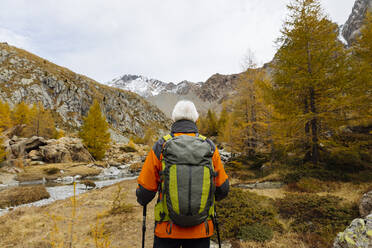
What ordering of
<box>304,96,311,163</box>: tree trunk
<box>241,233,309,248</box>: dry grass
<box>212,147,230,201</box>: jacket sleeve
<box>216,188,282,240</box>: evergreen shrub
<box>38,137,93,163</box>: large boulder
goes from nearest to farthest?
<box>212,147,230,201</box>: jacket sleeve → <box>241,233,309,248</box>: dry grass → <box>216,188,282,240</box>: evergreen shrub → <box>304,96,311,163</box>: tree trunk → <box>38,137,93,163</box>: large boulder

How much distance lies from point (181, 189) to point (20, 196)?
16.2m

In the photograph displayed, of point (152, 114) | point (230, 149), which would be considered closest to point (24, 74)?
point (152, 114)

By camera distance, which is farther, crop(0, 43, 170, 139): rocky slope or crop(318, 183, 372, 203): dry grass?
crop(0, 43, 170, 139): rocky slope

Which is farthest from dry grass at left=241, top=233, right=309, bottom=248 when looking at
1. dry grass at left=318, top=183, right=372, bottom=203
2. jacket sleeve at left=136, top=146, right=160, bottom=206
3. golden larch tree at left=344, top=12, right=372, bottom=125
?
golden larch tree at left=344, top=12, right=372, bottom=125

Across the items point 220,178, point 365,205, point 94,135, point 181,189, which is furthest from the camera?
point 94,135

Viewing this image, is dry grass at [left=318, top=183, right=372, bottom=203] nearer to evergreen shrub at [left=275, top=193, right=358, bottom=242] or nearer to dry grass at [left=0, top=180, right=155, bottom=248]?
evergreen shrub at [left=275, top=193, right=358, bottom=242]

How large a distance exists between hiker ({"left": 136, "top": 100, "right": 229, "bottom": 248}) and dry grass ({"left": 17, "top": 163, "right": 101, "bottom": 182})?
988 inches

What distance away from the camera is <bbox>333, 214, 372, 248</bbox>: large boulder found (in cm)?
236

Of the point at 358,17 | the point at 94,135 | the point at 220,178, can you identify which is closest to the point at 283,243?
the point at 220,178

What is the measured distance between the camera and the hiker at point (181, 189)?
6.23ft

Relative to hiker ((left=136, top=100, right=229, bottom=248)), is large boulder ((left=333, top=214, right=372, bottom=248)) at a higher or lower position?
lower

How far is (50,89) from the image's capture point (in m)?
73.8

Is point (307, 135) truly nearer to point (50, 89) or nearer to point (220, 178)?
point (220, 178)

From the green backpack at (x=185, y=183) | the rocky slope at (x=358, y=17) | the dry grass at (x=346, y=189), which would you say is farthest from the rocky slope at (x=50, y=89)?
the rocky slope at (x=358, y=17)
